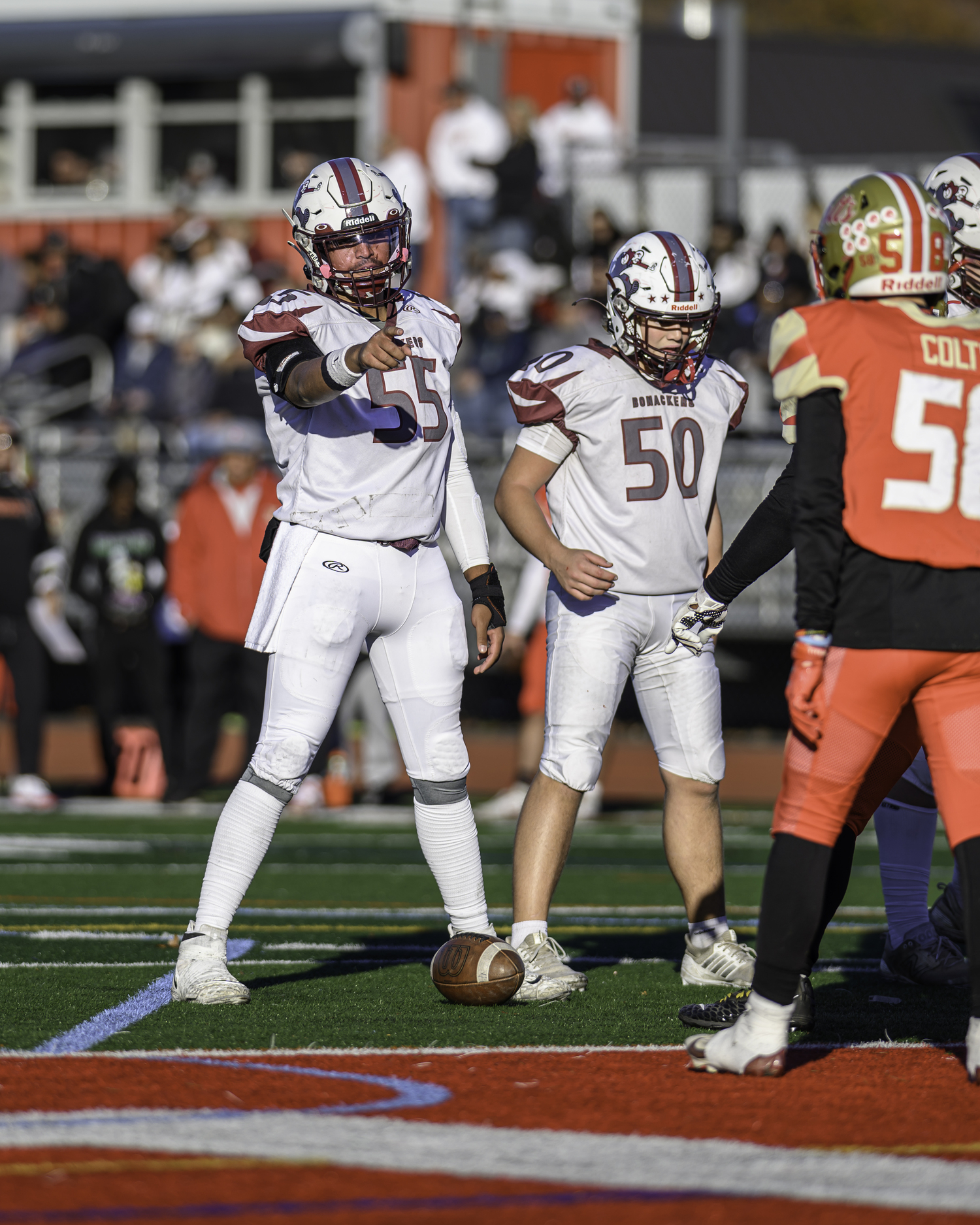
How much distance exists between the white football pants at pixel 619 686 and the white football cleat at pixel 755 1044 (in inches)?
55.6

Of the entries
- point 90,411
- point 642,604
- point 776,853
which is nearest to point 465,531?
point 642,604

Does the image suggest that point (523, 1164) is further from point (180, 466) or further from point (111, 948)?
point (180, 466)

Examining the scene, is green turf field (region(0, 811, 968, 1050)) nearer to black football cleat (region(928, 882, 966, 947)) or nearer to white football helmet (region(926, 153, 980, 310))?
black football cleat (region(928, 882, 966, 947))

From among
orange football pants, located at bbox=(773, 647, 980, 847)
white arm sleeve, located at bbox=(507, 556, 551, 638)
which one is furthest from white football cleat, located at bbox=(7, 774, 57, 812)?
orange football pants, located at bbox=(773, 647, 980, 847)

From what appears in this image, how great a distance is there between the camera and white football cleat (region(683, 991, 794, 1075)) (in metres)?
4.14

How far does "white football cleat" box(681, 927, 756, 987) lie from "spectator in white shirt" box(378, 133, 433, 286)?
11.7 meters

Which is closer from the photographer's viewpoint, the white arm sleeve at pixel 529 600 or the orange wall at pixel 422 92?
the white arm sleeve at pixel 529 600

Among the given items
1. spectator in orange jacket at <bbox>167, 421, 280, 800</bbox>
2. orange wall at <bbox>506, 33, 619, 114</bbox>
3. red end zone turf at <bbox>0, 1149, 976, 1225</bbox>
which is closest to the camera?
red end zone turf at <bbox>0, 1149, 976, 1225</bbox>

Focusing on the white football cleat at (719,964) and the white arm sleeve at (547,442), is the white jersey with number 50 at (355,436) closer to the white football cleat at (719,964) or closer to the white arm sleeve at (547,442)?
the white arm sleeve at (547,442)

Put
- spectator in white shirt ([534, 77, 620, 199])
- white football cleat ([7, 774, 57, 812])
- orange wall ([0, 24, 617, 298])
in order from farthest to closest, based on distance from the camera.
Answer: orange wall ([0, 24, 617, 298]) → spectator in white shirt ([534, 77, 620, 199]) → white football cleat ([7, 774, 57, 812])

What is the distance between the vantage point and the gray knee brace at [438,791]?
17.4ft

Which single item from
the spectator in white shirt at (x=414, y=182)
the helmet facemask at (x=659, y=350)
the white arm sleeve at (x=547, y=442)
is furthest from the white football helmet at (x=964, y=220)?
the spectator in white shirt at (x=414, y=182)

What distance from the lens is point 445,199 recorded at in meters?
17.9

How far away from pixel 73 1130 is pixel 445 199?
15.1 meters
